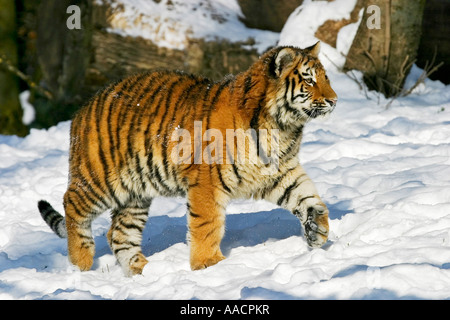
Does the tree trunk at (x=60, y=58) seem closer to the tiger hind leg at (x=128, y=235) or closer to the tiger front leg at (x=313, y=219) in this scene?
the tiger hind leg at (x=128, y=235)

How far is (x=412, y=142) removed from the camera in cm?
671

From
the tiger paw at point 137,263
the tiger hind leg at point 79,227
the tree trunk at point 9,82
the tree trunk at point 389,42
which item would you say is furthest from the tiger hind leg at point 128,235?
the tree trunk at point 9,82

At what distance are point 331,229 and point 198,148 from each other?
1134 millimetres

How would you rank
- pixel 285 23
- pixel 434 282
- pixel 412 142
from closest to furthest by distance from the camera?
pixel 434 282 → pixel 412 142 → pixel 285 23

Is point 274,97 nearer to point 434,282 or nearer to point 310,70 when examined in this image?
point 310,70

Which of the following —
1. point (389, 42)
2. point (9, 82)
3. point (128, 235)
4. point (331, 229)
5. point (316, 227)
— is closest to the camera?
point (316, 227)

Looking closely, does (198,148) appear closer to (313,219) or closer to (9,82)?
(313,219)

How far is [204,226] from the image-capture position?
4227mm

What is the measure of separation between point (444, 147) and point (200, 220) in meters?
3.00

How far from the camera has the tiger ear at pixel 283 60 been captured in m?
4.22

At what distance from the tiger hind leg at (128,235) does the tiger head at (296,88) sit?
1405 millimetres

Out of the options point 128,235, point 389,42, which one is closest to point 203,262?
point 128,235

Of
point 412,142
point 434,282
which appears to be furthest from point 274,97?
point 412,142

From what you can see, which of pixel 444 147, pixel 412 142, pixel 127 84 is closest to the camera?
pixel 127 84
